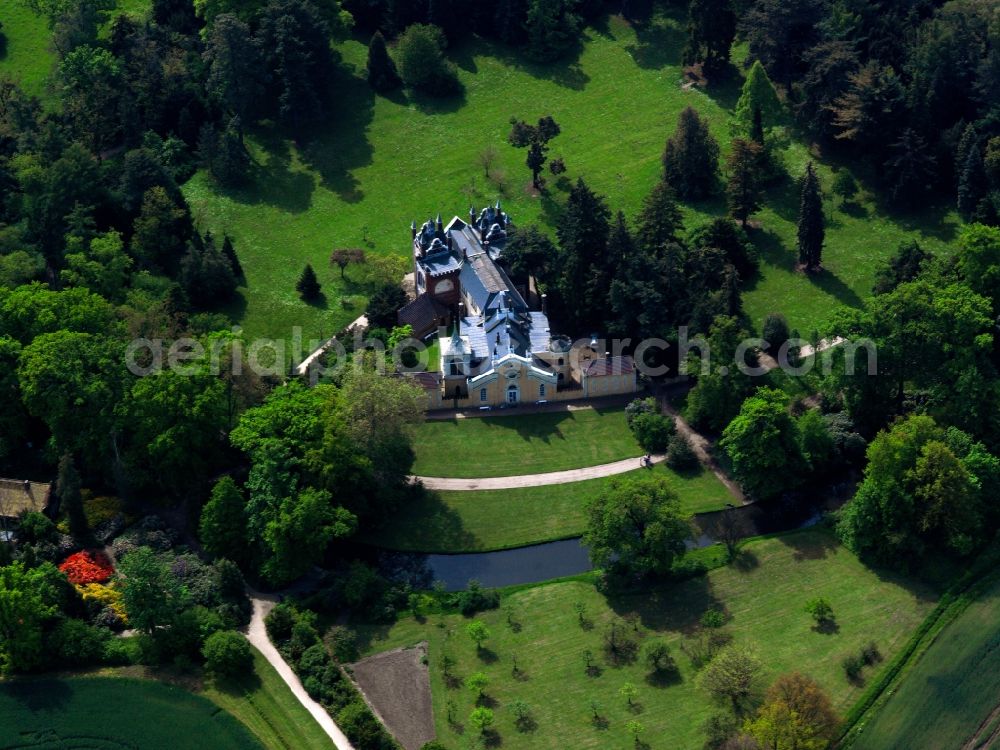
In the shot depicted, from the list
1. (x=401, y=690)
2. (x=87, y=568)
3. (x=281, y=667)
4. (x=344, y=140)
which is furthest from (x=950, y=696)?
(x=344, y=140)

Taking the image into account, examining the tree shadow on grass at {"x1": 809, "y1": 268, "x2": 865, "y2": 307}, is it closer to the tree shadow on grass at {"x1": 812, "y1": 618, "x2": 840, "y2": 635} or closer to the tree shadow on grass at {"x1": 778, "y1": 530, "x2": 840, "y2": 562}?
the tree shadow on grass at {"x1": 778, "y1": 530, "x2": 840, "y2": 562}

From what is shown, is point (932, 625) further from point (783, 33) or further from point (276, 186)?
point (276, 186)

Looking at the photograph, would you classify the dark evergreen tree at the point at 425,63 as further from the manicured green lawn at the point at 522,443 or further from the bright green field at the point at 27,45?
the manicured green lawn at the point at 522,443

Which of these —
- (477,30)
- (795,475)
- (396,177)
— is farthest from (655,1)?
A: (795,475)

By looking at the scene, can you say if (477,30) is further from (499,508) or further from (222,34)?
(499,508)

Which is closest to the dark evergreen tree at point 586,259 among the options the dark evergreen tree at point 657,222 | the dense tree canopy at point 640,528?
the dark evergreen tree at point 657,222
